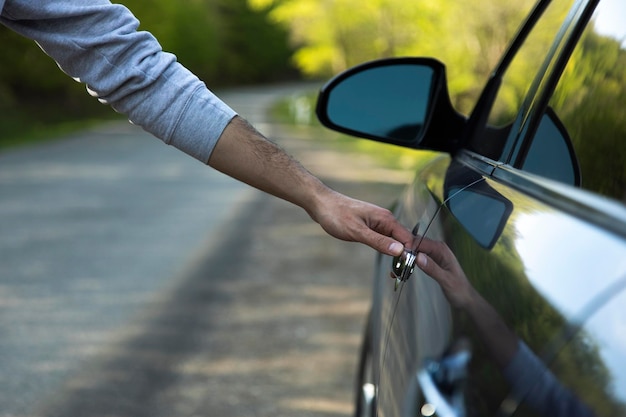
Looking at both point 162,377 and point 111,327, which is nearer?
point 162,377

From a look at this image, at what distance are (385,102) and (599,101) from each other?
0.96 meters

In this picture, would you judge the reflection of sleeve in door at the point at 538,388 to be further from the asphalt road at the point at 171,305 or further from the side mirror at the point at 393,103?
the asphalt road at the point at 171,305

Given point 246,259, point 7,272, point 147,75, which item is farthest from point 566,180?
point 246,259

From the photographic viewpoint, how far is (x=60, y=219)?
10.6m

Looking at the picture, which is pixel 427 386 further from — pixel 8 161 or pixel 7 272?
pixel 8 161

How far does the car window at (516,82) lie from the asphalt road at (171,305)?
8.04 ft

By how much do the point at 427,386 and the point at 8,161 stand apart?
53.1 feet

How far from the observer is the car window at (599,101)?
1609 millimetres

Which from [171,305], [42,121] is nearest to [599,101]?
[171,305]

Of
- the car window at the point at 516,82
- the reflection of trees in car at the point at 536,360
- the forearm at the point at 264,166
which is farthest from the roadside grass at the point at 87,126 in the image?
the reflection of trees in car at the point at 536,360

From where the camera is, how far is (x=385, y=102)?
2664 millimetres

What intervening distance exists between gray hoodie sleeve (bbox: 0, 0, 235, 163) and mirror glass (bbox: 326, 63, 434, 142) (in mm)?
531

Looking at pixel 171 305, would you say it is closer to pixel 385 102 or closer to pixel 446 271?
pixel 385 102

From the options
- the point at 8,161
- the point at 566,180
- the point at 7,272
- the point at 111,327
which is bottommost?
the point at 8,161
